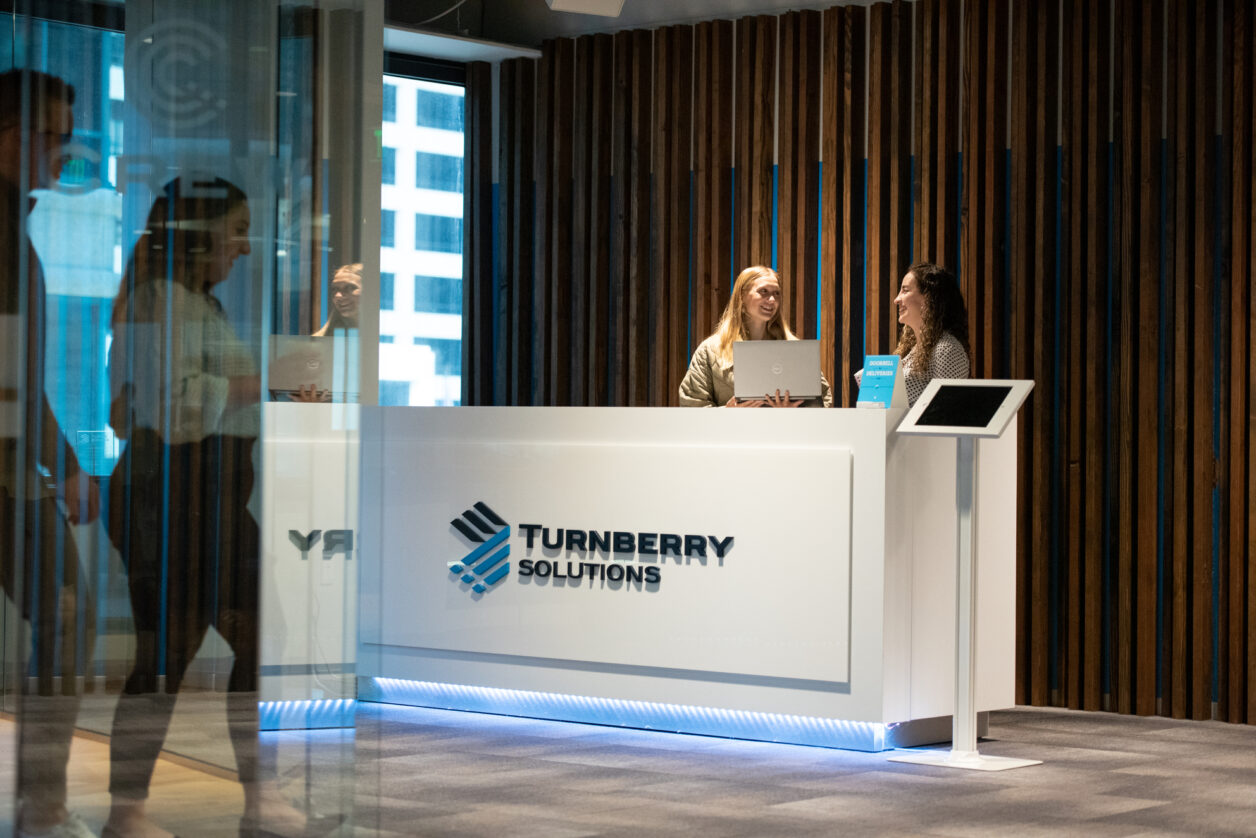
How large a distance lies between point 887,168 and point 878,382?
2.25 meters

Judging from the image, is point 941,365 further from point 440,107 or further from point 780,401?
point 440,107

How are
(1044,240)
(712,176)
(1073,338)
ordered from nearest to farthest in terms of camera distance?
(1073,338) → (1044,240) → (712,176)

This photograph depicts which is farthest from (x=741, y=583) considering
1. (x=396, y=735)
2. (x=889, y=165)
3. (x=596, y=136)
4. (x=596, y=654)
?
(x=596, y=136)

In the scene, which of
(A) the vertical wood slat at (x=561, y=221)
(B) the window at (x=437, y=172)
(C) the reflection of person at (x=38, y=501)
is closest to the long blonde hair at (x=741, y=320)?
(A) the vertical wood slat at (x=561, y=221)

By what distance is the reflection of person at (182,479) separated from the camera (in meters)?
3.53

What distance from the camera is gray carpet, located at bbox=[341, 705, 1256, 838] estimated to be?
14.8 ft

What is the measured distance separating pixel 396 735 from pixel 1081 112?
4.05 m

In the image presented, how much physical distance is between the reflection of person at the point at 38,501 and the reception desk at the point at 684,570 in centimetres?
253

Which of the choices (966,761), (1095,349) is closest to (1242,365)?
(1095,349)

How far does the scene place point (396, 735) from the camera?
6.10 meters

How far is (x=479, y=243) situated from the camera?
31.9ft

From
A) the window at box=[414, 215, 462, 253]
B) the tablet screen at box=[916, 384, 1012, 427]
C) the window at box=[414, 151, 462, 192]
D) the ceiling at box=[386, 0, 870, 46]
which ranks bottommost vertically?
the tablet screen at box=[916, 384, 1012, 427]

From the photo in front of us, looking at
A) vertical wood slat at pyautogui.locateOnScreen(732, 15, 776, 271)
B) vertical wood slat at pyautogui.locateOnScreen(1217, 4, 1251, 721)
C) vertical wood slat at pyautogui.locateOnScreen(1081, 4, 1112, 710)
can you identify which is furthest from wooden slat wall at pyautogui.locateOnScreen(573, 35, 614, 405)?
vertical wood slat at pyautogui.locateOnScreen(1217, 4, 1251, 721)

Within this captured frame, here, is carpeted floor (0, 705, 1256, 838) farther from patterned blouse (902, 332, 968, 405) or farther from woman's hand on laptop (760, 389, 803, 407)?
patterned blouse (902, 332, 968, 405)
